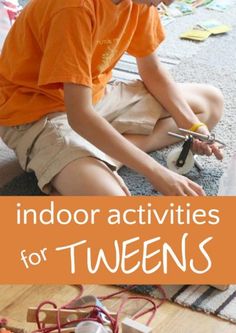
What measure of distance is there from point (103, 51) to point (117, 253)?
1.47ft

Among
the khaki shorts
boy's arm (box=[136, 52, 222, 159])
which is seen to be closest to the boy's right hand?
the khaki shorts

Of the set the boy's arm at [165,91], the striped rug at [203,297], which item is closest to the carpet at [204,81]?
the striped rug at [203,297]

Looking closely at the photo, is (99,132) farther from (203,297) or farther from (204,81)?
(204,81)

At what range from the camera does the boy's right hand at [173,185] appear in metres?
1.32

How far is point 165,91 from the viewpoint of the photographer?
64.7 inches

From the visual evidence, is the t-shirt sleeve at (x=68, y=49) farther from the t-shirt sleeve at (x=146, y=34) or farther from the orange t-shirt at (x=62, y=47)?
the t-shirt sleeve at (x=146, y=34)

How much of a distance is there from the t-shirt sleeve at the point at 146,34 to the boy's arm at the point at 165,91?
0.08 feet

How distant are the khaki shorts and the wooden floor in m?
0.24

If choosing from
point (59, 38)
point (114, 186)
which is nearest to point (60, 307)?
point (114, 186)

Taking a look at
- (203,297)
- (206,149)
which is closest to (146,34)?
(206,149)

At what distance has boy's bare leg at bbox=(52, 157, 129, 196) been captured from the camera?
1380 mm

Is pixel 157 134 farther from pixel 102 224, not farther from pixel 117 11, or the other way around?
pixel 102 224

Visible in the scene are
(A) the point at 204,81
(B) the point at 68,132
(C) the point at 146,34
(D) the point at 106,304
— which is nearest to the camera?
(D) the point at 106,304

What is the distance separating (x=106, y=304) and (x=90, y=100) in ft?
1.23
